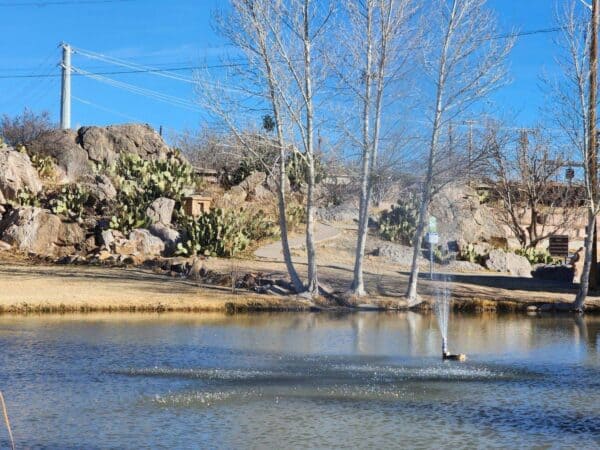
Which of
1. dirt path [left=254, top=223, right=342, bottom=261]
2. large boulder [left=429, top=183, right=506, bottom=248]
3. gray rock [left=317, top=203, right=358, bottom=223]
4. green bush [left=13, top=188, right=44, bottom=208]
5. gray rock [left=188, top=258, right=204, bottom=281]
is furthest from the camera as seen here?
gray rock [left=317, top=203, right=358, bottom=223]

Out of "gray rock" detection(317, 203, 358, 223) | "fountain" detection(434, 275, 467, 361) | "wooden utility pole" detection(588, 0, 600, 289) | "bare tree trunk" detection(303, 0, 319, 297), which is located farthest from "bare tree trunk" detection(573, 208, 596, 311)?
"gray rock" detection(317, 203, 358, 223)

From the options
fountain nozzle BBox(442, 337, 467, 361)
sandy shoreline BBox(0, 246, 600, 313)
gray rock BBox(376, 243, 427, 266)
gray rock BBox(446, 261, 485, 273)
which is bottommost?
fountain nozzle BBox(442, 337, 467, 361)

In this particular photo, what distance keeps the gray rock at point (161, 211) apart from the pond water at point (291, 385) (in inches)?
434

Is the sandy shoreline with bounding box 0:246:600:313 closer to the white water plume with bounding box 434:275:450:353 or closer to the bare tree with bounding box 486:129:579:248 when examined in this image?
the white water plume with bounding box 434:275:450:353

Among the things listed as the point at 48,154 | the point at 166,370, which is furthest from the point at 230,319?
the point at 48,154

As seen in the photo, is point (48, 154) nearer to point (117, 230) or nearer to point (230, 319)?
point (117, 230)

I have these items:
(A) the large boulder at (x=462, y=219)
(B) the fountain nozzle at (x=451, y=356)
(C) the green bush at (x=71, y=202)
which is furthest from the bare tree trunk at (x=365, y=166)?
(C) the green bush at (x=71, y=202)

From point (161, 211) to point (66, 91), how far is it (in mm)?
16642

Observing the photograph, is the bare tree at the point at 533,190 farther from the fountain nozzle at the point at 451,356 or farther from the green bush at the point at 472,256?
the fountain nozzle at the point at 451,356

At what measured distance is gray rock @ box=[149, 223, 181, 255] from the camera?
94.4ft

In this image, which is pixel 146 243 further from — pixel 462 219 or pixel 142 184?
pixel 462 219

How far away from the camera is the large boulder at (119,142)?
37.3 metres

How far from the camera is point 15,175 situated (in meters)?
32.1

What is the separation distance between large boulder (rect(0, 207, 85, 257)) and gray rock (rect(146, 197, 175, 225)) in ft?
7.62
